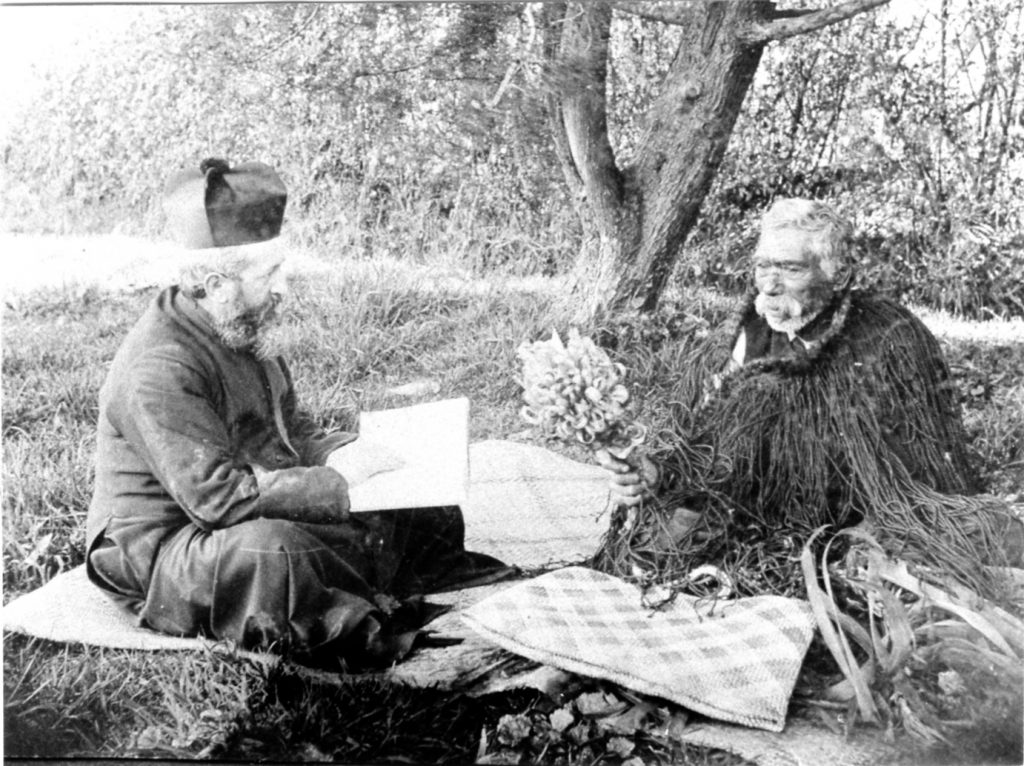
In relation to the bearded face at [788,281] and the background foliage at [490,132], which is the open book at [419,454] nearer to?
the background foliage at [490,132]

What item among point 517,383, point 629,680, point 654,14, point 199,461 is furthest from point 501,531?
point 654,14

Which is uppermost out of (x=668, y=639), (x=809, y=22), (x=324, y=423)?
(x=809, y=22)

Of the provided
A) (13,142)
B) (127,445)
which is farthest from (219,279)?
(13,142)

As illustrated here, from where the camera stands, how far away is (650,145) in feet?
12.1

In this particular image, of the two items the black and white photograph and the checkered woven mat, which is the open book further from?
the checkered woven mat

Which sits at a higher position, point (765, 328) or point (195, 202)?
point (195, 202)

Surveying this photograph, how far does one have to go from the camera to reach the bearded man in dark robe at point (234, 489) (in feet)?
11.7

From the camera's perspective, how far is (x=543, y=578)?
12.1 feet

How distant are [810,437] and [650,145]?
3.56 feet

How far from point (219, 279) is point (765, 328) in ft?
5.81

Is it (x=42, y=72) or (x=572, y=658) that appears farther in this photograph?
(x=42, y=72)

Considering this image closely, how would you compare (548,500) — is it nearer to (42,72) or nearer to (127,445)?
(127,445)

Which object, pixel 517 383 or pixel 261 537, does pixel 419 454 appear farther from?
pixel 261 537

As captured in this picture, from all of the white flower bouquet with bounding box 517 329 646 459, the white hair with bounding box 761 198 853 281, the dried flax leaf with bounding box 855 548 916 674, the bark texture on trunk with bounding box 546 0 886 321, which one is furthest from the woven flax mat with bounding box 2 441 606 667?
the white hair with bounding box 761 198 853 281
